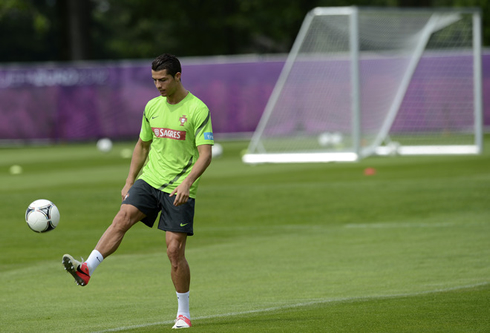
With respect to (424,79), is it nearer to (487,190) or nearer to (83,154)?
(83,154)

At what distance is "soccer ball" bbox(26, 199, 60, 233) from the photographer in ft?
28.2

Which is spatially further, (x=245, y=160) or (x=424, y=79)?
(x=424, y=79)

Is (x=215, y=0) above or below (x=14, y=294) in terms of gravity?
above

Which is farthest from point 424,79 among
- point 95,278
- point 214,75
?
point 95,278

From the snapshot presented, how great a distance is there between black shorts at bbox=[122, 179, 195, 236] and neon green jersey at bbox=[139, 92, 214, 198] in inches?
2.5

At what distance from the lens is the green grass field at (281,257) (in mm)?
7648

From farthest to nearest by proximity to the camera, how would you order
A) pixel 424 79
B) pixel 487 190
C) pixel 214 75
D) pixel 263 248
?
pixel 214 75 → pixel 424 79 → pixel 487 190 → pixel 263 248

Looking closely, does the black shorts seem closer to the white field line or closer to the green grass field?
the green grass field

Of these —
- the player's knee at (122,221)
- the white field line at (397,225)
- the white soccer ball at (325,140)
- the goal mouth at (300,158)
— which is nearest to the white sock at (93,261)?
the player's knee at (122,221)

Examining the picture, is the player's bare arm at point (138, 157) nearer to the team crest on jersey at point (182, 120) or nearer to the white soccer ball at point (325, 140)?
the team crest on jersey at point (182, 120)

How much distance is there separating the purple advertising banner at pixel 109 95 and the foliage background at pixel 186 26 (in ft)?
24.2

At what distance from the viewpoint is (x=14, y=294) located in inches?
359

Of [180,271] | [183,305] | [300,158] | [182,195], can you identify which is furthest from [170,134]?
[300,158]

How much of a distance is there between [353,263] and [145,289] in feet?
8.50
